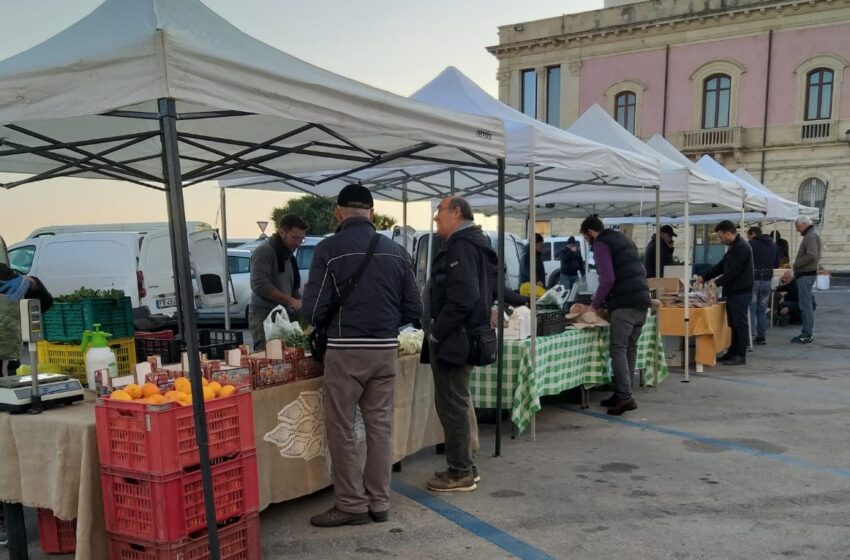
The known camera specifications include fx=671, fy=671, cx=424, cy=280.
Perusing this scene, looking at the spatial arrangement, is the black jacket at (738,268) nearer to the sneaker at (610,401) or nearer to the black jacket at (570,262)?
the sneaker at (610,401)

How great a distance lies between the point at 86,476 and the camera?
3033 mm

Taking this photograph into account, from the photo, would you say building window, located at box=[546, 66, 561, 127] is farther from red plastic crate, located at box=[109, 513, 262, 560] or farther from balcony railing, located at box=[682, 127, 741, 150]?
red plastic crate, located at box=[109, 513, 262, 560]

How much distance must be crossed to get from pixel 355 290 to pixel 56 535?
6.63 feet

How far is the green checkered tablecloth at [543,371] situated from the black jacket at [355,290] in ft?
6.66

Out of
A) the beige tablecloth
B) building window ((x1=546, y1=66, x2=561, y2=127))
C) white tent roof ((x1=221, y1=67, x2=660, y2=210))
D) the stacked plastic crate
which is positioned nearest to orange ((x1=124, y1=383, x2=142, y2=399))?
the stacked plastic crate

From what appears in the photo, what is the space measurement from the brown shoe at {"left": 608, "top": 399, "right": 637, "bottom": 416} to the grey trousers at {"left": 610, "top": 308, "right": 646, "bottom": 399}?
5cm

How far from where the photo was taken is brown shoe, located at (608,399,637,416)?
6.46 metres

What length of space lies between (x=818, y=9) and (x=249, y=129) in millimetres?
31623

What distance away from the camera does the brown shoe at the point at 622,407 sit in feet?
21.2

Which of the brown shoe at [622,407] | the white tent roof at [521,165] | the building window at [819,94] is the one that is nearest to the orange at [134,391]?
the white tent roof at [521,165]

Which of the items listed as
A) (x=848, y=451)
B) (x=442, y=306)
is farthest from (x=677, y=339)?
(x=442, y=306)

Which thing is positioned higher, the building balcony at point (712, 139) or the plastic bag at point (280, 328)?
the building balcony at point (712, 139)

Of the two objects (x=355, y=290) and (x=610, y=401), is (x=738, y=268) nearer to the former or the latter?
(x=610, y=401)

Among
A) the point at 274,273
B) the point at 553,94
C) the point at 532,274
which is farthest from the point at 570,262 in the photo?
the point at 553,94
